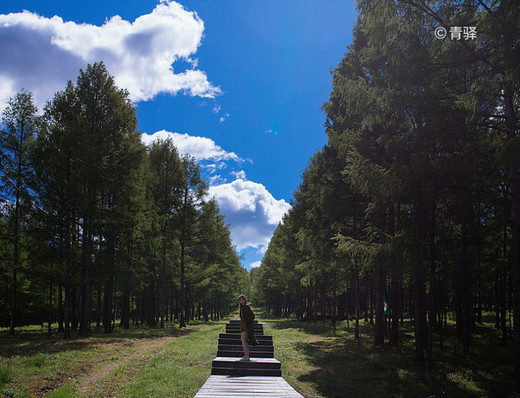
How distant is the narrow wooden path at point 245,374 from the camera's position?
802cm

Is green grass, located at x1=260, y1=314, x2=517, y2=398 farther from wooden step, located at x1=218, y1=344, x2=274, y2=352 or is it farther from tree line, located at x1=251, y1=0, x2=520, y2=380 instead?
tree line, located at x1=251, y1=0, x2=520, y2=380

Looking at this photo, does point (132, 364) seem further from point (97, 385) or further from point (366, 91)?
point (366, 91)

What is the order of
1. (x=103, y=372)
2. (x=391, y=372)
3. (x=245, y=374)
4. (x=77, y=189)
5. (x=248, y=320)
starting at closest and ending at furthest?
1. (x=245, y=374)
2. (x=103, y=372)
3. (x=248, y=320)
4. (x=391, y=372)
5. (x=77, y=189)

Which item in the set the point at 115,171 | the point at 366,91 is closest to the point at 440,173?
the point at 366,91

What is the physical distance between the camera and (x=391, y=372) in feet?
40.0

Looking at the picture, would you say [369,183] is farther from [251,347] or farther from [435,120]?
[251,347]

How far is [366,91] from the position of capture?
38.0 feet

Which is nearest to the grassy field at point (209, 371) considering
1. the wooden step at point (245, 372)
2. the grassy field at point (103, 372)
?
the grassy field at point (103, 372)

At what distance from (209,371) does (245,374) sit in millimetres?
1650

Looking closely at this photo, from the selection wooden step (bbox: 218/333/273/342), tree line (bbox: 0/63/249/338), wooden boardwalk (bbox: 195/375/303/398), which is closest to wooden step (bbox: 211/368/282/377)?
wooden boardwalk (bbox: 195/375/303/398)

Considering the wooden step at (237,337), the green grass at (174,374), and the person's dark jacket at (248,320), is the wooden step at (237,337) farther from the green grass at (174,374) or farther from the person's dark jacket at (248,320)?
the person's dark jacket at (248,320)

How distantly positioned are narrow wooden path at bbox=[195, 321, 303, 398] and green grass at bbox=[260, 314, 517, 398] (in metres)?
0.88

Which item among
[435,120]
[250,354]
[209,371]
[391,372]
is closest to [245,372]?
[209,371]

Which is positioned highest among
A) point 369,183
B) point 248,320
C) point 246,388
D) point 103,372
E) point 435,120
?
point 435,120
